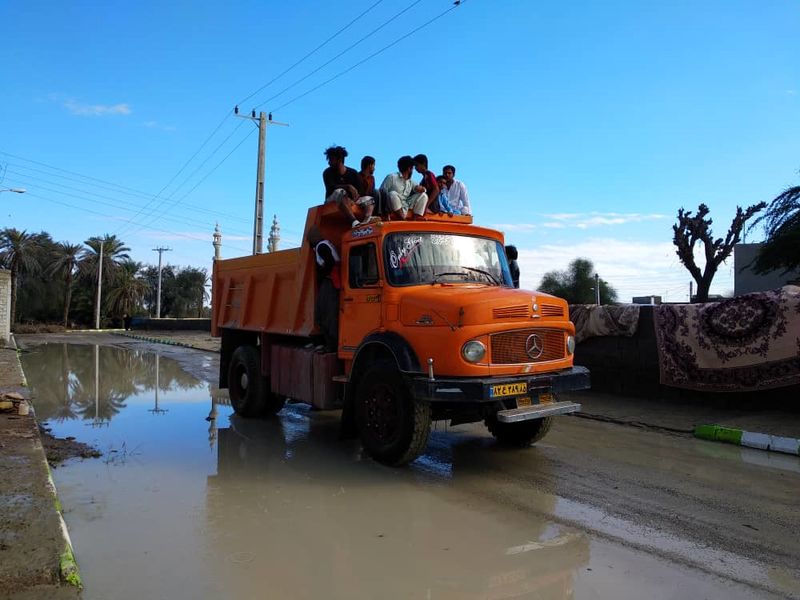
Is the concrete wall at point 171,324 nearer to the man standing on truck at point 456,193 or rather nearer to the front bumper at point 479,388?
the man standing on truck at point 456,193

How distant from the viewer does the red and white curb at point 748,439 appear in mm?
7168

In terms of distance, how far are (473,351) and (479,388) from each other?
0.37m

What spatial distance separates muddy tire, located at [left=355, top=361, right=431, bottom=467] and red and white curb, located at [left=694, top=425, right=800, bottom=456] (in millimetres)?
4166

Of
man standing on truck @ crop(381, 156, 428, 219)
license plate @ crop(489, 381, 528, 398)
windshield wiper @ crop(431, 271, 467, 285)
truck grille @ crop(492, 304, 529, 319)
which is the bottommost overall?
license plate @ crop(489, 381, 528, 398)

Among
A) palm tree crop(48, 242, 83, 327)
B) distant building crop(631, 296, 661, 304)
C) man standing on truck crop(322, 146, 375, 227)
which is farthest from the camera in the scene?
palm tree crop(48, 242, 83, 327)

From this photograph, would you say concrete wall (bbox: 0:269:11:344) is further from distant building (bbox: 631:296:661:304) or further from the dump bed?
distant building (bbox: 631:296:661:304)

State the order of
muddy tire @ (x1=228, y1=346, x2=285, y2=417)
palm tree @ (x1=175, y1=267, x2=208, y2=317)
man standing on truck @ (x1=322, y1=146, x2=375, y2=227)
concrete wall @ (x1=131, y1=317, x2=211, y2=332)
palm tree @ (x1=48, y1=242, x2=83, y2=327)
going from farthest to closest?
1. palm tree @ (x1=175, y1=267, x2=208, y2=317)
2. palm tree @ (x1=48, y1=242, x2=83, y2=327)
3. concrete wall @ (x1=131, y1=317, x2=211, y2=332)
4. muddy tire @ (x1=228, y1=346, x2=285, y2=417)
5. man standing on truck @ (x1=322, y1=146, x2=375, y2=227)

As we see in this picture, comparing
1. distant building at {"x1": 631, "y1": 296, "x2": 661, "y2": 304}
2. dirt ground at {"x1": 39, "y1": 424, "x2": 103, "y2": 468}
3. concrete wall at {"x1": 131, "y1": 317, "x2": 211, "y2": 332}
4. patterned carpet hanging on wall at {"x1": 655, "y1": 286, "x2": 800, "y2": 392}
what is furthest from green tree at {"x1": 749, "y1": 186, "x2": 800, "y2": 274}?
concrete wall at {"x1": 131, "y1": 317, "x2": 211, "y2": 332}

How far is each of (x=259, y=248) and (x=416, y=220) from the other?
19346 mm

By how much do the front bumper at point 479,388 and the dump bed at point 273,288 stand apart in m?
2.46

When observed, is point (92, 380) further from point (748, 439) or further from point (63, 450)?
point (748, 439)

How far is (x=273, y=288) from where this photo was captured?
354 inches

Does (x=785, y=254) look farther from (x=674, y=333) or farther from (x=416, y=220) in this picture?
(x=416, y=220)

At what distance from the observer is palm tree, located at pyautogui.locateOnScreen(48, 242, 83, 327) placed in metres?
55.9
